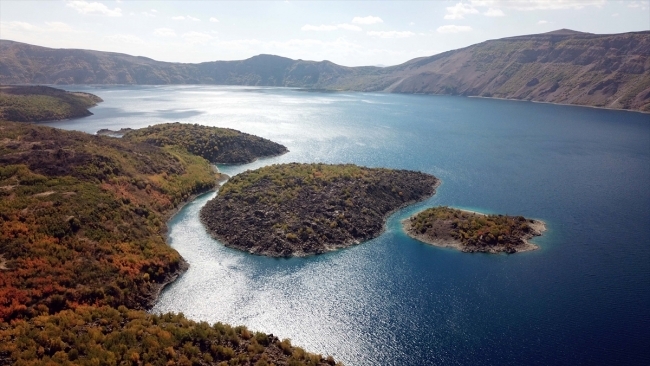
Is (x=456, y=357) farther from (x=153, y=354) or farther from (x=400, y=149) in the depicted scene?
(x=400, y=149)

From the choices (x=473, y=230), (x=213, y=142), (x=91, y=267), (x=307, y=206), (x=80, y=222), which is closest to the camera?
(x=91, y=267)

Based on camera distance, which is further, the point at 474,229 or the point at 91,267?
the point at 474,229

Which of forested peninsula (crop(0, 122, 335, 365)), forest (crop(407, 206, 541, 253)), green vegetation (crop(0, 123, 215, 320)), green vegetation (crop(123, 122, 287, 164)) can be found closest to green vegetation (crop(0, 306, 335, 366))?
forested peninsula (crop(0, 122, 335, 365))

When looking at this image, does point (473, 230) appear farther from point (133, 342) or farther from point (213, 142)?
point (213, 142)

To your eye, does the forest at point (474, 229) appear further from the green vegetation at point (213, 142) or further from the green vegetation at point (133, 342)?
the green vegetation at point (213, 142)

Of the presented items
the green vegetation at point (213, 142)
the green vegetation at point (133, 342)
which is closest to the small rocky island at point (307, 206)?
the green vegetation at point (133, 342)

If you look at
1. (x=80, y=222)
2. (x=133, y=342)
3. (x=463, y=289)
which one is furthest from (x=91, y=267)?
(x=463, y=289)

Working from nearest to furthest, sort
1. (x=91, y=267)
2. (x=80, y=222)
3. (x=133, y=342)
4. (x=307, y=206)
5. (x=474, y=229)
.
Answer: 1. (x=133, y=342)
2. (x=91, y=267)
3. (x=80, y=222)
4. (x=474, y=229)
5. (x=307, y=206)
